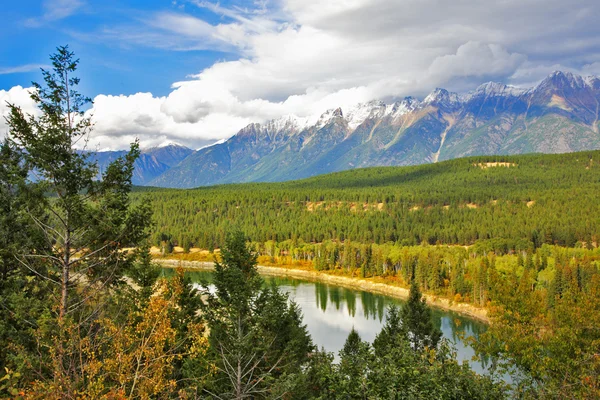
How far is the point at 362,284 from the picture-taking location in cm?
9712

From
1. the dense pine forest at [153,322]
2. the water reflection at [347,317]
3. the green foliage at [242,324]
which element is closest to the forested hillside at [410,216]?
the water reflection at [347,317]

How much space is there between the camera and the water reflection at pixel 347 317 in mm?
58691

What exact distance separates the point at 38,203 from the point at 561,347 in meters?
21.5

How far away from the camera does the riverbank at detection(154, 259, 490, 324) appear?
243 feet

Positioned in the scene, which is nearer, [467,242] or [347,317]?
[347,317]

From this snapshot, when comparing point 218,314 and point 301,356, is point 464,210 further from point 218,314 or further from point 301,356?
point 218,314

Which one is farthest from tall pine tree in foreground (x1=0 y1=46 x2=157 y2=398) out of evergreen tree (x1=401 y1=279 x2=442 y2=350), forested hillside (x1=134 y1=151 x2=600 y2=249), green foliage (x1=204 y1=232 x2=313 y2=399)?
forested hillside (x1=134 y1=151 x2=600 y2=249)

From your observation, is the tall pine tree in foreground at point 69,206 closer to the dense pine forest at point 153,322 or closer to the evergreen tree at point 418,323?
the dense pine forest at point 153,322

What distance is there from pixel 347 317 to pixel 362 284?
26.4 meters

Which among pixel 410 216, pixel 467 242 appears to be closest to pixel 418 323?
pixel 467 242

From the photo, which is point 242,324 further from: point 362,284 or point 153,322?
point 362,284

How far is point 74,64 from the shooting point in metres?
13.4

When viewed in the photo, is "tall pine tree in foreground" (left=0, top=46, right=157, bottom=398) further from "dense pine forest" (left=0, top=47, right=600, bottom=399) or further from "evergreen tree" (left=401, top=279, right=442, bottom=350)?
"evergreen tree" (left=401, top=279, right=442, bottom=350)

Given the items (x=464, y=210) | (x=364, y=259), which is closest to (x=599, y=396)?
(x=364, y=259)
